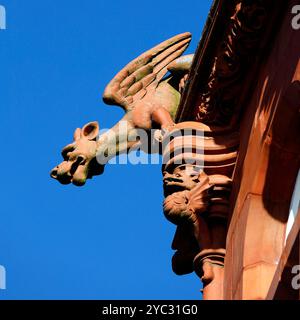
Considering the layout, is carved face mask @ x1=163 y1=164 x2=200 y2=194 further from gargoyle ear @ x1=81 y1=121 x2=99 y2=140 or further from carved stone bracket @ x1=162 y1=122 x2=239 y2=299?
gargoyle ear @ x1=81 y1=121 x2=99 y2=140

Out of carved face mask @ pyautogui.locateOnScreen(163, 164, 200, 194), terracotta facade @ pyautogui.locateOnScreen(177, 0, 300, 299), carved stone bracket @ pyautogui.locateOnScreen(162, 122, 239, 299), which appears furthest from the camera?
carved face mask @ pyautogui.locateOnScreen(163, 164, 200, 194)

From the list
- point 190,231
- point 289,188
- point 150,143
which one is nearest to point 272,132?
point 289,188

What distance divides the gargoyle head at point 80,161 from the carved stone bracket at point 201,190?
1628 millimetres

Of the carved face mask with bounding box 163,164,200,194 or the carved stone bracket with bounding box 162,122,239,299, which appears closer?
the carved stone bracket with bounding box 162,122,239,299

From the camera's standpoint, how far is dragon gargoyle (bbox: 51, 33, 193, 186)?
19000mm

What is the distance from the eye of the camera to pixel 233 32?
1645 centimetres

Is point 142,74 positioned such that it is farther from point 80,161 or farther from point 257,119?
point 257,119

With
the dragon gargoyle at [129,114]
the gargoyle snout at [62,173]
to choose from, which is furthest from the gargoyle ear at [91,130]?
the gargoyle snout at [62,173]

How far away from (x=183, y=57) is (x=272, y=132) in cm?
421

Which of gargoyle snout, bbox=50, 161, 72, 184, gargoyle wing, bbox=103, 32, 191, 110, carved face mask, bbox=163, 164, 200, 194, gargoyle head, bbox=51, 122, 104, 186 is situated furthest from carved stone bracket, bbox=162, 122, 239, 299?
gargoyle wing, bbox=103, 32, 191, 110

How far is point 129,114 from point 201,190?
2684 mm

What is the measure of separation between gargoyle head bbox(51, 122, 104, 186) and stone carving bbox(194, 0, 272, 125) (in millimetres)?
1893

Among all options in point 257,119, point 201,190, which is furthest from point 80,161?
point 257,119

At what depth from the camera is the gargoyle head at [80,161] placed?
19.0 metres
